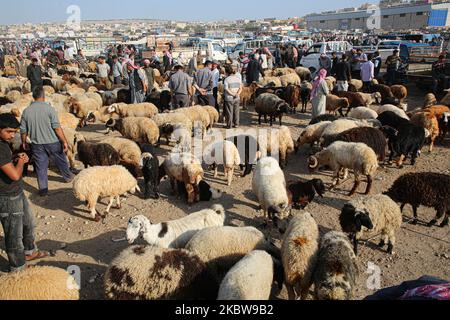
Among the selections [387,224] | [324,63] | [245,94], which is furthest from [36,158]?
[324,63]

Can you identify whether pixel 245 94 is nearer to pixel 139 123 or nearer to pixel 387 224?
pixel 139 123

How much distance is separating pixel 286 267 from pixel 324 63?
1341 centimetres

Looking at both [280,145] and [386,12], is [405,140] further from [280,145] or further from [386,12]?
[386,12]

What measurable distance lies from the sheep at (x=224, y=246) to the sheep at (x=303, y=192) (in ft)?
5.84

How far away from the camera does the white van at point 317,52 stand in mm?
19453

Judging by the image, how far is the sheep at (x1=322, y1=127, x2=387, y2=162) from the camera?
7.48m

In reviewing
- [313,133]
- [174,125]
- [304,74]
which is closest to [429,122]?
[313,133]

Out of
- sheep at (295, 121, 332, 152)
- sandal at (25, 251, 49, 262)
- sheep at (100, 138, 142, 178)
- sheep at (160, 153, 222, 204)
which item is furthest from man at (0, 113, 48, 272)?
sheep at (295, 121, 332, 152)

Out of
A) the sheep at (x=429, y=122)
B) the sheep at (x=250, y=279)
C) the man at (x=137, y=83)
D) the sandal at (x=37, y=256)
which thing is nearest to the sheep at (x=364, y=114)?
the sheep at (x=429, y=122)

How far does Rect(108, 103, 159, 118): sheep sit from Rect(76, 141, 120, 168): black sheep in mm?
3372

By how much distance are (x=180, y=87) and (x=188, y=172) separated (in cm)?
459

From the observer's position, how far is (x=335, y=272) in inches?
144

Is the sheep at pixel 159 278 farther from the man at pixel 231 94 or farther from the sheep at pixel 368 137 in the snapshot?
the man at pixel 231 94

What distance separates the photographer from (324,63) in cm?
1561
